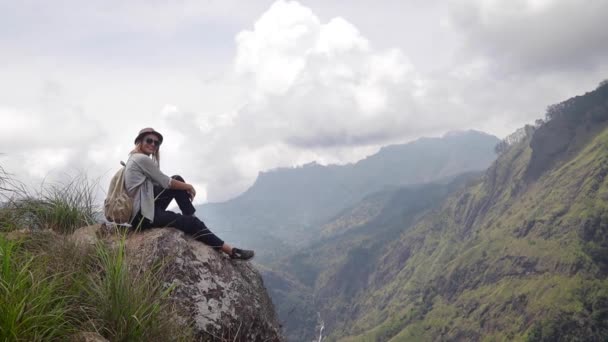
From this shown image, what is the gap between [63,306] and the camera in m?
4.35

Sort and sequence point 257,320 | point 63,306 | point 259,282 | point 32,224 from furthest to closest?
point 259,282 < point 32,224 < point 257,320 < point 63,306

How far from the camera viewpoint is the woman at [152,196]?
7449mm

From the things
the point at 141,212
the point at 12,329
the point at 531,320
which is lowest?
the point at 531,320

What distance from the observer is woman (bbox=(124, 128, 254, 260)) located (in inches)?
293

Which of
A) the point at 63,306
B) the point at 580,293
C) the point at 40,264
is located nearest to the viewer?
the point at 63,306

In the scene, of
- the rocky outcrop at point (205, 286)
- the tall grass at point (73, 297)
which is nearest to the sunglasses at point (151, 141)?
the rocky outcrop at point (205, 286)

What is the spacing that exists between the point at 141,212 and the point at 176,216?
62 cm

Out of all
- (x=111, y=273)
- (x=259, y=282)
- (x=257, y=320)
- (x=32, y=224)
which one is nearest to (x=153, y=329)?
(x=111, y=273)

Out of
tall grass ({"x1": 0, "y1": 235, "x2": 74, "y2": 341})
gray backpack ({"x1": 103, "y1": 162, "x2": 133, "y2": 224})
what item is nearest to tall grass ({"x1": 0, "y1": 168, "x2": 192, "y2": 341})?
tall grass ({"x1": 0, "y1": 235, "x2": 74, "y2": 341})

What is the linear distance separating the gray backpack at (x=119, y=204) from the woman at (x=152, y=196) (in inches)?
3.7

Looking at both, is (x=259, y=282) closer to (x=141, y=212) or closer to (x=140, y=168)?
(x=141, y=212)

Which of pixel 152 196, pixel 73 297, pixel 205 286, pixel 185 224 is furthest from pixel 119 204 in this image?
pixel 73 297

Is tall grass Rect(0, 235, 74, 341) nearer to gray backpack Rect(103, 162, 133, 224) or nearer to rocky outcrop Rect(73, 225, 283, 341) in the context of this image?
rocky outcrop Rect(73, 225, 283, 341)

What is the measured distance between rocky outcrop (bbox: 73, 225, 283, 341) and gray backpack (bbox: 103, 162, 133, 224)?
306mm
